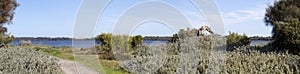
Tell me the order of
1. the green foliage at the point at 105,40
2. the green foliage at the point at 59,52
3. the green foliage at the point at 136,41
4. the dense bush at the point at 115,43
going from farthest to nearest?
the green foliage at the point at 136,41
the green foliage at the point at 105,40
the dense bush at the point at 115,43
the green foliage at the point at 59,52

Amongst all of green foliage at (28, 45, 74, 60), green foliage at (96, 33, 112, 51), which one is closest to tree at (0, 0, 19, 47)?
green foliage at (28, 45, 74, 60)

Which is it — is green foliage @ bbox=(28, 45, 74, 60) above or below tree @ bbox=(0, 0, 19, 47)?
below

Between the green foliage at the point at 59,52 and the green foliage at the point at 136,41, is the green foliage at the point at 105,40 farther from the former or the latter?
the green foliage at the point at 59,52

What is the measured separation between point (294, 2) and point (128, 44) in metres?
13.9

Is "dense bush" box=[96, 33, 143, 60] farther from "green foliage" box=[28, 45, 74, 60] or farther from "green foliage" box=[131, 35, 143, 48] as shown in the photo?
"green foliage" box=[28, 45, 74, 60]

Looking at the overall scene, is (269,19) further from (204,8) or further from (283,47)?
(204,8)

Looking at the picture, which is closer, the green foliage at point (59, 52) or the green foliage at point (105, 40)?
the green foliage at point (59, 52)

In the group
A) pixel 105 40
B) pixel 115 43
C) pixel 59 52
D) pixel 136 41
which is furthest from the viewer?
pixel 136 41

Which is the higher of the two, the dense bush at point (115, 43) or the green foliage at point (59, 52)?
the dense bush at point (115, 43)

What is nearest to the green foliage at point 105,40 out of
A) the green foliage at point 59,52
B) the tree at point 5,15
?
the green foliage at point 59,52

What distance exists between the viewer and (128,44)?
24.5 metres

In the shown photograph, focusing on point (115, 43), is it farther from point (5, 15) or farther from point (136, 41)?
point (5, 15)

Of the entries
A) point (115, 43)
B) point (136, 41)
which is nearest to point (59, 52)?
point (115, 43)

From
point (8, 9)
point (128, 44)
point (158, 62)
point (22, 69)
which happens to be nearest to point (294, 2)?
point (128, 44)
